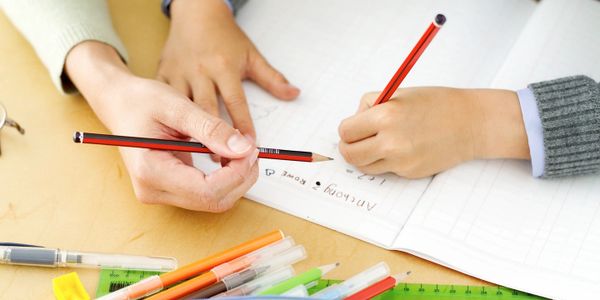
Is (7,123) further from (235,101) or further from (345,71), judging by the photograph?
(345,71)

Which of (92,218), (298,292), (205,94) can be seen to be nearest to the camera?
(298,292)

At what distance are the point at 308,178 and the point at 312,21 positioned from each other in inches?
11.0

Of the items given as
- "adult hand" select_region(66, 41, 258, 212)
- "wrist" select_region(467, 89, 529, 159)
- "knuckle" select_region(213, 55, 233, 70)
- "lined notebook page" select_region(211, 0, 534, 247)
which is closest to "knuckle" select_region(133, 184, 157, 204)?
"adult hand" select_region(66, 41, 258, 212)

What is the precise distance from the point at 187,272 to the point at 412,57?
0.31 metres

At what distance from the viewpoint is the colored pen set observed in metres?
0.66

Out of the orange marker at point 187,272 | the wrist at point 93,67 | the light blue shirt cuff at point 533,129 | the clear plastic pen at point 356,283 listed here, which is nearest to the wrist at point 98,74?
the wrist at point 93,67

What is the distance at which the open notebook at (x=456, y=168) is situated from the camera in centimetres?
73

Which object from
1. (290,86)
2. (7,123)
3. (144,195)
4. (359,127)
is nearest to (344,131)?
(359,127)

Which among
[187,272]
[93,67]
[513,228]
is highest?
[93,67]

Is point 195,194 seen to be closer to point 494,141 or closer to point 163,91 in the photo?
point 163,91

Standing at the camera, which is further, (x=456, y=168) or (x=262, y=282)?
(x=456, y=168)

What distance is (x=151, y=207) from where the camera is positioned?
77cm

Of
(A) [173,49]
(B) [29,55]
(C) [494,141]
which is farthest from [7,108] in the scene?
(C) [494,141]

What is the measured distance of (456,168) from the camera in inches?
31.4
